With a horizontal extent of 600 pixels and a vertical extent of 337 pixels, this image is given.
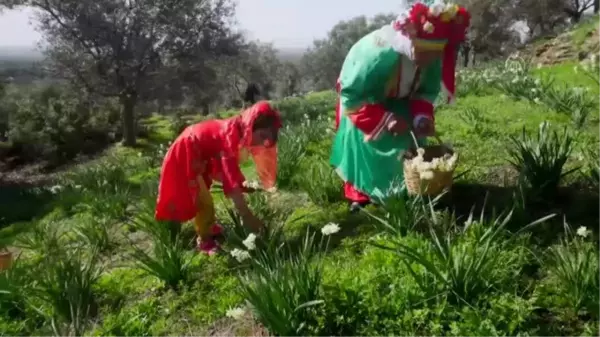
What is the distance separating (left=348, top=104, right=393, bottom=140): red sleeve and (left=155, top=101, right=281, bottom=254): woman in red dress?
23.5 inches

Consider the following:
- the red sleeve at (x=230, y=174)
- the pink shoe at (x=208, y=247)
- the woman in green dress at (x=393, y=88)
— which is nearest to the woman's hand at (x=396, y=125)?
the woman in green dress at (x=393, y=88)

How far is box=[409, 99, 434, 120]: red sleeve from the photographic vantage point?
405cm

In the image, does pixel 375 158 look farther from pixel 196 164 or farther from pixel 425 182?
pixel 196 164

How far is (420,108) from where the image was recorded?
13.4 feet

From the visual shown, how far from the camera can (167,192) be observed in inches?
157

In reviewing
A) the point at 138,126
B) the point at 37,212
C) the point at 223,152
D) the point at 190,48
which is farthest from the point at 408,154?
the point at 138,126

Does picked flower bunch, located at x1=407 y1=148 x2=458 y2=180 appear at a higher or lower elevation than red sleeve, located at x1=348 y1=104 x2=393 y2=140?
lower

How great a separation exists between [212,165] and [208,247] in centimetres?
61

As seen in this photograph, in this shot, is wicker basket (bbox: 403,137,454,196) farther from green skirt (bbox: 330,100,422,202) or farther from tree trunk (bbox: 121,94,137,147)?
tree trunk (bbox: 121,94,137,147)

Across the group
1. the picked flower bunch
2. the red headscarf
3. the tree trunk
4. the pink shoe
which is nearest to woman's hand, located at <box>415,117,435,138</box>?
the picked flower bunch

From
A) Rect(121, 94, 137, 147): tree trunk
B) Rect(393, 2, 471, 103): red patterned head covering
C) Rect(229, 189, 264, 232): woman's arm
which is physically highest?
Rect(393, 2, 471, 103): red patterned head covering

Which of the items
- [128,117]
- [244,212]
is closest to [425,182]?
[244,212]

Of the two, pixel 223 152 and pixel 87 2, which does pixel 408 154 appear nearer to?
pixel 223 152

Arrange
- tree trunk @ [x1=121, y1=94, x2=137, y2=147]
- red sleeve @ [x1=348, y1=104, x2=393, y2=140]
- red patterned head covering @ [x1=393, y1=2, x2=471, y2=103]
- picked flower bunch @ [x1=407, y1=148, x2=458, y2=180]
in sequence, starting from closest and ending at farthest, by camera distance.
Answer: picked flower bunch @ [x1=407, y1=148, x2=458, y2=180] → red patterned head covering @ [x1=393, y1=2, x2=471, y2=103] → red sleeve @ [x1=348, y1=104, x2=393, y2=140] → tree trunk @ [x1=121, y1=94, x2=137, y2=147]
